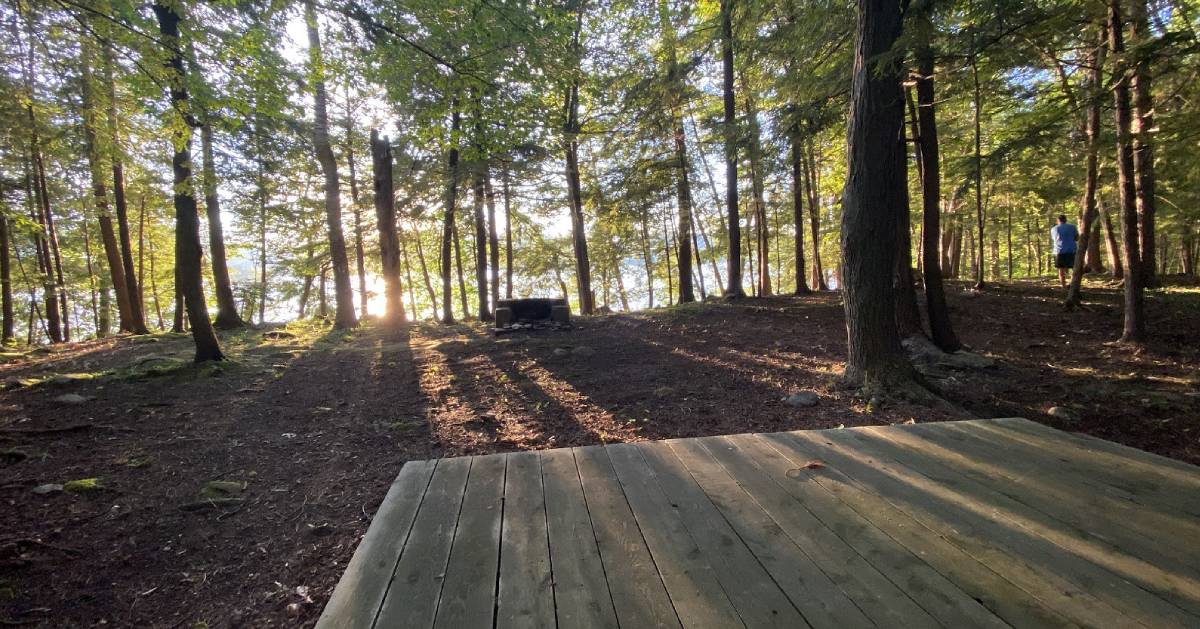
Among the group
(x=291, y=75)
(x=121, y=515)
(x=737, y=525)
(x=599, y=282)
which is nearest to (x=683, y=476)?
(x=737, y=525)

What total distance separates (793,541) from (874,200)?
4.03 metres

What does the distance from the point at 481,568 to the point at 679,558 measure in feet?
2.19

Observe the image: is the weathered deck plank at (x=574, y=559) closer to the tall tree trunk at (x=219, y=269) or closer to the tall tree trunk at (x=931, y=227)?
the tall tree trunk at (x=931, y=227)

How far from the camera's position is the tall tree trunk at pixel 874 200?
4.64 metres

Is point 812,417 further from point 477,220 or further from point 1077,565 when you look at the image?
point 477,220

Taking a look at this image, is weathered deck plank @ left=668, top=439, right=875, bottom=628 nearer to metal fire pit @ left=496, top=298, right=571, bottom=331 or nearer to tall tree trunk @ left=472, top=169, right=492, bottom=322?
metal fire pit @ left=496, top=298, right=571, bottom=331

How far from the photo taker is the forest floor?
8.29ft

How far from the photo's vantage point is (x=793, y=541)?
5.56 ft

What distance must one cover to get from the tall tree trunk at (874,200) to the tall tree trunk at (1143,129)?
6.93 ft

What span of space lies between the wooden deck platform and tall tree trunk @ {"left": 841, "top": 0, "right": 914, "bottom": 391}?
7.31ft

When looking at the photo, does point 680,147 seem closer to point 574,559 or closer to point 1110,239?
point 1110,239

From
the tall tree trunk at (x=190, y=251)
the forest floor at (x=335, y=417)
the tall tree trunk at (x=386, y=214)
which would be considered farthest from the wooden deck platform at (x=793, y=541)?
the tall tree trunk at (x=386, y=214)

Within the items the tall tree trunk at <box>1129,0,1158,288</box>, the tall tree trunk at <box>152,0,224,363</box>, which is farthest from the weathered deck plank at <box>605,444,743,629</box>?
the tall tree trunk at <box>152,0,224,363</box>

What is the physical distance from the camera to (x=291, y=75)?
588cm
